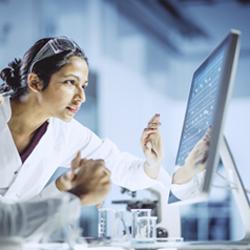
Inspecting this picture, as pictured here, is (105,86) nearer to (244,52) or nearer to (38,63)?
(244,52)

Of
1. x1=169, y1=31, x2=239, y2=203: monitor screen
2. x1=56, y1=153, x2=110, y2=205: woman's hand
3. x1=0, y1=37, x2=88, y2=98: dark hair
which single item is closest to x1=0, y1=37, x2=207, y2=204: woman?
x1=0, y1=37, x2=88, y2=98: dark hair

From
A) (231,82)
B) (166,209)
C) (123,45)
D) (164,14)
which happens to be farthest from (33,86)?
(164,14)

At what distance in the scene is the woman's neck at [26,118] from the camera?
1.90 m

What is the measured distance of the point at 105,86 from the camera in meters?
3.22

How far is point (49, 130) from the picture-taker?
192 centimetres

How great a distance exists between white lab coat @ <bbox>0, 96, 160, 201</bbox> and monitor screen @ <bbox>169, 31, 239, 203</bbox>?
12.1 inches

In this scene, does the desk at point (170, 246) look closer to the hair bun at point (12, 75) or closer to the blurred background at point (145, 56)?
the hair bun at point (12, 75)

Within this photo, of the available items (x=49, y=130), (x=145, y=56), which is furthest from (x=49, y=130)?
(x=145, y=56)

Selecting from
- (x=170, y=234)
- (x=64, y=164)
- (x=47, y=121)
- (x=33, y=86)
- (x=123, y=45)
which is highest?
(x=123, y=45)

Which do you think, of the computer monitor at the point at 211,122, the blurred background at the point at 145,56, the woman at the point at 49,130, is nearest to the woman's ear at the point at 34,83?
the woman at the point at 49,130

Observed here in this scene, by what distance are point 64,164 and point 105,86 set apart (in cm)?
129

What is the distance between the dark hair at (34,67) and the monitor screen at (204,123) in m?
0.49

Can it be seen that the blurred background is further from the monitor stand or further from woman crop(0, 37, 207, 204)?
the monitor stand

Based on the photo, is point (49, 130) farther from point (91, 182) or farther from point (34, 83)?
point (91, 182)
